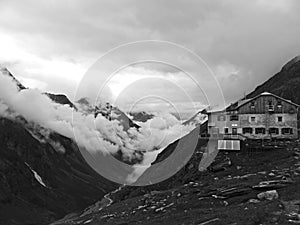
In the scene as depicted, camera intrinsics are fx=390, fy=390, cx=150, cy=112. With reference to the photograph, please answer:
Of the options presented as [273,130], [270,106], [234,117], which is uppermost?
[270,106]

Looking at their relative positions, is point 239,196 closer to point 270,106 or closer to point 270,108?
point 270,108

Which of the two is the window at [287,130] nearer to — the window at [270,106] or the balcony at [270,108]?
the balcony at [270,108]

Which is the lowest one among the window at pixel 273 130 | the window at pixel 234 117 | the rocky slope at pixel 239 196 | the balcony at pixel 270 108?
the rocky slope at pixel 239 196

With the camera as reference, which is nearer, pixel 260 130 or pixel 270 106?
pixel 260 130

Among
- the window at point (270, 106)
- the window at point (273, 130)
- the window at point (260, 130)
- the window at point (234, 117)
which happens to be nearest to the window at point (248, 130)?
the window at point (260, 130)

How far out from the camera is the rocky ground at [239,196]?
39844 mm

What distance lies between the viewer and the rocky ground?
39844mm

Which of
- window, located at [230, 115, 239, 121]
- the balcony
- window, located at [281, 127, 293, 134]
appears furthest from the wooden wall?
window, located at [281, 127, 293, 134]

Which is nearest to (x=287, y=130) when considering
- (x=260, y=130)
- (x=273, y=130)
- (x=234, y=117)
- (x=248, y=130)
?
(x=273, y=130)

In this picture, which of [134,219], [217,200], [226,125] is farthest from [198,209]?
[226,125]

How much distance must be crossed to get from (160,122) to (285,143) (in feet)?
125

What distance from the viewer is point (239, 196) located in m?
51.6

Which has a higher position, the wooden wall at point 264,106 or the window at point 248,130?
the wooden wall at point 264,106

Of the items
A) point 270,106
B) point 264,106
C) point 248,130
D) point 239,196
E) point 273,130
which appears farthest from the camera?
point 264,106
